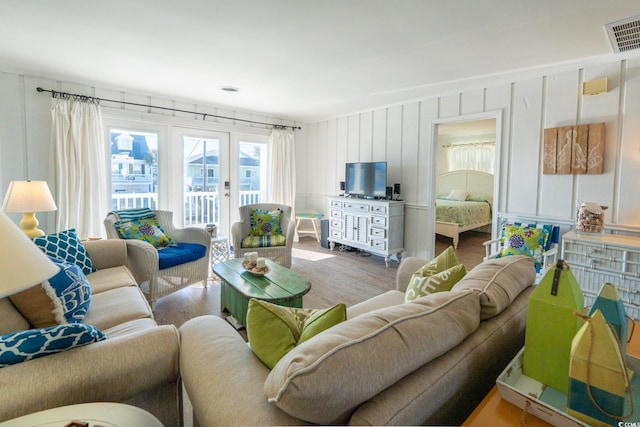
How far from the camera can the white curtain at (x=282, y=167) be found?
18.6 feet

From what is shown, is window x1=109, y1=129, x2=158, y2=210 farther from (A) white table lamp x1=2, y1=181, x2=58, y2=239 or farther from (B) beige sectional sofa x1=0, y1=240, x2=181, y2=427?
(B) beige sectional sofa x1=0, y1=240, x2=181, y2=427

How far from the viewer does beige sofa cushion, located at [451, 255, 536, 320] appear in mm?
1082

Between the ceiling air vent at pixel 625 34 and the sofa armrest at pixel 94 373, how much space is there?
11.3 ft

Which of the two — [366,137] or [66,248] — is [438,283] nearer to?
[66,248]

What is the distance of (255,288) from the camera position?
2256 mm

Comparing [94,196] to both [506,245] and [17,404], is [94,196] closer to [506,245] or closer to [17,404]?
[17,404]

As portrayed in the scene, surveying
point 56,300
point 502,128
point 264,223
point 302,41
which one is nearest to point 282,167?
point 264,223

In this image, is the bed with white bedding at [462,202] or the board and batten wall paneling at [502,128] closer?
the board and batten wall paneling at [502,128]

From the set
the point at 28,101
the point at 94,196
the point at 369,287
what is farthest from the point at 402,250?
the point at 28,101

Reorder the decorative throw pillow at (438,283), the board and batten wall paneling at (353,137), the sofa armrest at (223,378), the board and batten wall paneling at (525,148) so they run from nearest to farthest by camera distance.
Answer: the sofa armrest at (223,378)
the decorative throw pillow at (438,283)
the board and batten wall paneling at (525,148)
the board and batten wall paneling at (353,137)

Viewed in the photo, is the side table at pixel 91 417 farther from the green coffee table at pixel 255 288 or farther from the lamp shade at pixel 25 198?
the lamp shade at pixel 25 198

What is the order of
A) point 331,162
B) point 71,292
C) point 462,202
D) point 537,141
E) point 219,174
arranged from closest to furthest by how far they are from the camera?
1. point 71,292
2. point 537,141
3. point 219,174
4. point 331,162
5. point 462,202

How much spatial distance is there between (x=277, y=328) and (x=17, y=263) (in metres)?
0.68

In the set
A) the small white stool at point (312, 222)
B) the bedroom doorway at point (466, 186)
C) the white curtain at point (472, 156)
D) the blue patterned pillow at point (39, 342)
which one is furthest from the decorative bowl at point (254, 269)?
the white curtain at point (472, 156)
